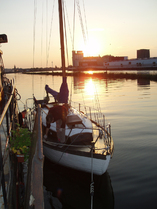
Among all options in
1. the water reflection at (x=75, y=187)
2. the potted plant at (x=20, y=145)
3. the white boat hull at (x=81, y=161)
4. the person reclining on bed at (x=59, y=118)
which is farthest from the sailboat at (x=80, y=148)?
the potted plant at (x=20, y=145)

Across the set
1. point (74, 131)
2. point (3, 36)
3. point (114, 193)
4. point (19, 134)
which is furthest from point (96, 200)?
point (3, 36)

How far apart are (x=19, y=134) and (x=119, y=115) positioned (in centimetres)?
1397

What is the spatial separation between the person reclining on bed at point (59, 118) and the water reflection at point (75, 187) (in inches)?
56.8

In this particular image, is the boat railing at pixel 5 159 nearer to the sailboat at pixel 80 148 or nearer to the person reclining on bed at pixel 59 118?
the person reclining on bed at pixel 59 118

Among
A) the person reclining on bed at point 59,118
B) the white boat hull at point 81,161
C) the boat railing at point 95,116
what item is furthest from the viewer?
the boat railing at point 95,116

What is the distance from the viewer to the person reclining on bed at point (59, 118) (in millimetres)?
8289

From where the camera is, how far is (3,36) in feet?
24.6

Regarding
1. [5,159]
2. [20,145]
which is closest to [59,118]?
[20,145]

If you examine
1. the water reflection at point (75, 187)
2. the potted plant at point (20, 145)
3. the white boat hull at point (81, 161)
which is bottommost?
the water reflection at point (75, 187)

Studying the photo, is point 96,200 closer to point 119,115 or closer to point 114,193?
point 114,193

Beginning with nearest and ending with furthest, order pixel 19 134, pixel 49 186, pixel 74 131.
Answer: pixel 19 134 → pixel 49 186 → pixel 74 131

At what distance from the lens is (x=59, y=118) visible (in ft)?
27.5

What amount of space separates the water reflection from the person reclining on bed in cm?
144

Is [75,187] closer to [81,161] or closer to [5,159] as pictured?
[81,161]
